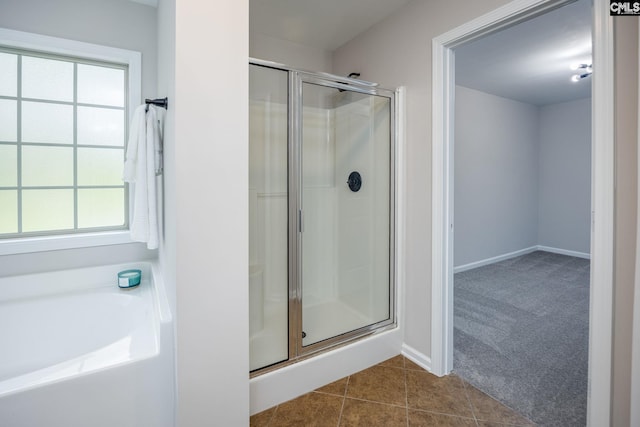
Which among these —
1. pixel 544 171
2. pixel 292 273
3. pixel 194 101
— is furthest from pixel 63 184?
pixel 544 171

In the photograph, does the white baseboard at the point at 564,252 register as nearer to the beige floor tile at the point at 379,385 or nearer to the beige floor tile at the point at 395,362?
the beige floor tile at the point at 395,362

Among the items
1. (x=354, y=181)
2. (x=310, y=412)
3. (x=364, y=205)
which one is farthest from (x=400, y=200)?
(x=310, y=412)

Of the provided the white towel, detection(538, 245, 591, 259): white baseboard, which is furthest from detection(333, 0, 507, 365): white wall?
detection(538, 245, 591, 259): white baseboard

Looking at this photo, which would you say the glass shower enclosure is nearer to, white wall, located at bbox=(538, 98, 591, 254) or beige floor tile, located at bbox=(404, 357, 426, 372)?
beige floor tile, located at bbox=(404, 357, 426, 372)

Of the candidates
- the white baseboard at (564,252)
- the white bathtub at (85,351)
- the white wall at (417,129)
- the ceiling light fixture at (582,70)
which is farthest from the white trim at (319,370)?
the white baseboard at (564,252)

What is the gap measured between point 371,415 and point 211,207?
1409 mm

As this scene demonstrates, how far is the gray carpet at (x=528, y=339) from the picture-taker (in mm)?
1742

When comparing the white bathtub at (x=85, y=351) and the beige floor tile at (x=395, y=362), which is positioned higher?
the white bathtub at (x=85, y=351)

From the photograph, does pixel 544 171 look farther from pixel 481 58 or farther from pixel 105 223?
pixel 105 223

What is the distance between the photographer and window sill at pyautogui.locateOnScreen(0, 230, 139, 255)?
6.29 feet

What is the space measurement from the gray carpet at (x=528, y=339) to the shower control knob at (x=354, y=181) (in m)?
1.48

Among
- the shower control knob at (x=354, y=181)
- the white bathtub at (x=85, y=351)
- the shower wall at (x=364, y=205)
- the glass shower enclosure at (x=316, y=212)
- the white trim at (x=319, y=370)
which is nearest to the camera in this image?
the white bathtub at (x=85, y=351)

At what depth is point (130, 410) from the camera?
1324 millimetres

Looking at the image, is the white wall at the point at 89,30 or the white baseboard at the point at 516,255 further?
the white baseboard at the point at 516,255
